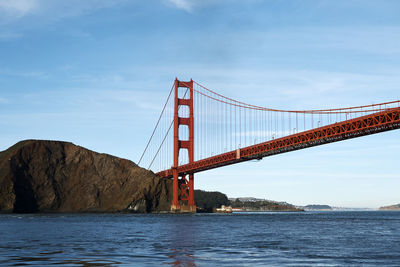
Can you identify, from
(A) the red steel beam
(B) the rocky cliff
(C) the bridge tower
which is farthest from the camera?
(B) the rocky cliff

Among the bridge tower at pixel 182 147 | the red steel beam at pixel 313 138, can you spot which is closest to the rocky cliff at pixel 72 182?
the bridge tower at pixel 182 147

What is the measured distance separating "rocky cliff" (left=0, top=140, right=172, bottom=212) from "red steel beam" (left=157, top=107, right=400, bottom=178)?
27588 millimetres

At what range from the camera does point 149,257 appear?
1883 cm

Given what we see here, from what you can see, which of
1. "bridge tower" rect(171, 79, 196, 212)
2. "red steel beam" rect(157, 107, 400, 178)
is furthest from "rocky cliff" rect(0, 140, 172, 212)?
"red steel beam" rect(157, 107, 400, 178)

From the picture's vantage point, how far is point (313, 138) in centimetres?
6047

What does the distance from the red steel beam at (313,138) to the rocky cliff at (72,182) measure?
27.6 metres

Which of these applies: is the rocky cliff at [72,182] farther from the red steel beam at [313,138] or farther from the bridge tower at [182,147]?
the red steel beam at [313,138]

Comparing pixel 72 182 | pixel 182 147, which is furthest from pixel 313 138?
pixel 72 182

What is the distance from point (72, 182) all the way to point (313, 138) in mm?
76220

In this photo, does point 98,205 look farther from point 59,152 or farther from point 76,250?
point 76,250

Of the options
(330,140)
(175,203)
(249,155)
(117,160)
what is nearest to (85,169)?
(117,160)

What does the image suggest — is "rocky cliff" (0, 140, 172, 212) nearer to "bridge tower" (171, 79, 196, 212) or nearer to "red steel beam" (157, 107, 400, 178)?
"bridge tower" (171, 79, 196, 212)

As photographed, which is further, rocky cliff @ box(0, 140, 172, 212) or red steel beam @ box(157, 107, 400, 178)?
rocky cliff @ box(0, 140, 172, 212)

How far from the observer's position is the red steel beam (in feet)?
169
